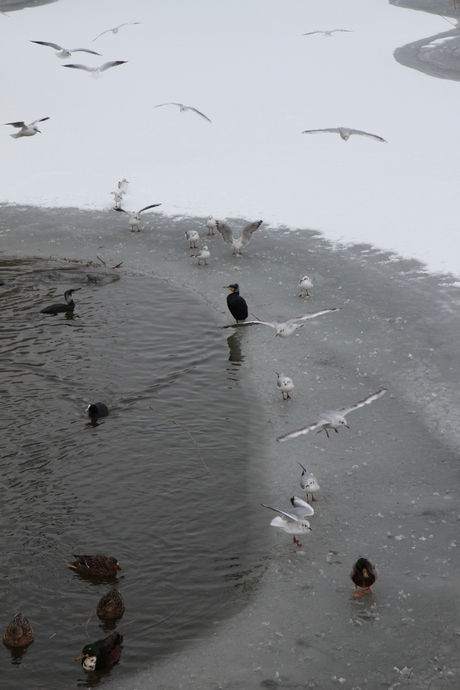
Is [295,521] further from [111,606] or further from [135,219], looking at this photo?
[135,219]

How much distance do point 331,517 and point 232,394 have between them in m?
2.78

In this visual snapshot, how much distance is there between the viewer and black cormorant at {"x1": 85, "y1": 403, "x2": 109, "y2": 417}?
8.90 metres

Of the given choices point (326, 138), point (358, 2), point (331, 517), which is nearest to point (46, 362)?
point (331, 517)

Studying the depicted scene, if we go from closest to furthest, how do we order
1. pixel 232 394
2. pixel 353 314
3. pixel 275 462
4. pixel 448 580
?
pixel 448 580
pixel 275 462
pixel 232 394
pixel 353 314

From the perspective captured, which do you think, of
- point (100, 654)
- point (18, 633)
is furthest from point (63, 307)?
point (100, 654)

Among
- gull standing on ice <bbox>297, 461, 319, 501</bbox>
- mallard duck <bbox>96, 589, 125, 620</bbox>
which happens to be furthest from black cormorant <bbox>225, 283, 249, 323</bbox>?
mallard duck <bbox>96, 589, 125, 620</bbox>

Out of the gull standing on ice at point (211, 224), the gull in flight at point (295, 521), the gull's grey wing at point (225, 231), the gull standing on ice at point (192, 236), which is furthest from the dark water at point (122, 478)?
the gull standing on ice at point (211, 224)

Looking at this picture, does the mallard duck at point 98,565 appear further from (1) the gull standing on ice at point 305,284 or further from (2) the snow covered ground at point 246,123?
(2) the snow covered ground at point 246,123

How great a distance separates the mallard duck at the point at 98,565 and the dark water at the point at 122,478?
101mm

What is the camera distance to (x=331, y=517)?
7195mm

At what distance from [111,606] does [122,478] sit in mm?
1983

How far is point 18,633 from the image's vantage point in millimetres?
5770

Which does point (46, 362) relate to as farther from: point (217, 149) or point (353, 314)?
point (217, 149)

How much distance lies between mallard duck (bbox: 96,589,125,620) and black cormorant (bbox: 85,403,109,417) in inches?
122
